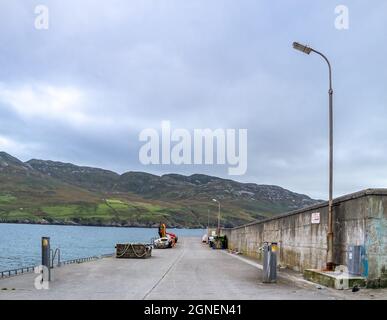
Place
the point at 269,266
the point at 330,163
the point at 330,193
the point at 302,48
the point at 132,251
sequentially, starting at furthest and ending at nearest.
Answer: the point at 132,251 → the point at 330,163 → the point at 302,48 → the point at 330,193 → the point at 269,266

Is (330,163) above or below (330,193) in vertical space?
above

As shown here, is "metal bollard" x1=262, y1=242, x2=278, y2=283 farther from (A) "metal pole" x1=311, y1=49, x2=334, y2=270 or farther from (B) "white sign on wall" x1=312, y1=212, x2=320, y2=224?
(B) "white sign on wall" x1=312, y1=212, x2=320, y2=224

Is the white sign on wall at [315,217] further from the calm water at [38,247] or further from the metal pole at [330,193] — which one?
the calm water at [38,247]

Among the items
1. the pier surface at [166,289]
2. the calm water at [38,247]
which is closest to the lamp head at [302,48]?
the pier surface at [166,289]

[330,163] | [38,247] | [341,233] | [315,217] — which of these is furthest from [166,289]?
[38,247]

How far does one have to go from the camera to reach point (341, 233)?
18.7 metres

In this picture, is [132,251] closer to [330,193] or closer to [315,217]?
[315,217]

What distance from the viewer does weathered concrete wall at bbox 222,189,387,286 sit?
1603cm

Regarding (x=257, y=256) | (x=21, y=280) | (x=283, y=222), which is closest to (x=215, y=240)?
(x=257, y=256)

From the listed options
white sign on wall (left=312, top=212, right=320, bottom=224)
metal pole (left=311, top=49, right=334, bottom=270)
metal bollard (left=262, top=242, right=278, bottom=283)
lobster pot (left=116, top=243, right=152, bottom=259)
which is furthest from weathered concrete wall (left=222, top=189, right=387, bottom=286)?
lobster pot (left=116, top=243, right=152, bottom=259)

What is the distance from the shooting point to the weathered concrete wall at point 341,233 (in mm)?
16031

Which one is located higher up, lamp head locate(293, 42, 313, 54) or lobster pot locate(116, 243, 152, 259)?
lamp head locate(293, 42, 313, 54)
